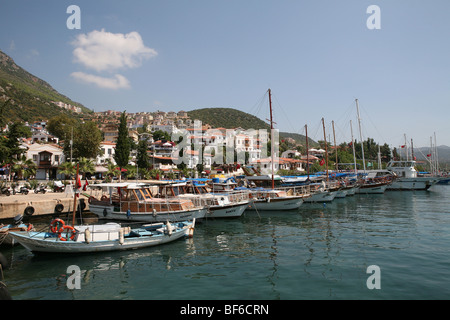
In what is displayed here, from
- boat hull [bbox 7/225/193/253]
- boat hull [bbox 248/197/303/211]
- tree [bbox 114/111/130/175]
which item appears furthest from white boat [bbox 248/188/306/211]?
tree [bbox 114/111/130/175]

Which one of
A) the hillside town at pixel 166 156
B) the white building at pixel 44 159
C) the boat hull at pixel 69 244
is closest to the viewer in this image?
the boat hull at pixel 69 244

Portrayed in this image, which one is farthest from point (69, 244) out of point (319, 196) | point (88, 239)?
point (319, 196)

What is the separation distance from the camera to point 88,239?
14.6 m

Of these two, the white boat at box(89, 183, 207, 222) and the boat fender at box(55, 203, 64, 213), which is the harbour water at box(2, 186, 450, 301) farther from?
the boat fender at box(55, 203, 64, 213)

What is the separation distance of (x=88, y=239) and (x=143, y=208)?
759 centimetres

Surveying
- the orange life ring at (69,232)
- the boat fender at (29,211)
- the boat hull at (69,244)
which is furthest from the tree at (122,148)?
the orange life ring at (69,232)

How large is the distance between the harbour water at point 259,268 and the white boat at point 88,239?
18.3 inches

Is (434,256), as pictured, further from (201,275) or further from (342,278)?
(201,275)

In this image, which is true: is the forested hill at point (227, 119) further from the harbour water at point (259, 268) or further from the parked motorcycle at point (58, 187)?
the harbour water at point (259, 268)

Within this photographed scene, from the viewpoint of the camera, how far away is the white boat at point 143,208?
71.6 ft

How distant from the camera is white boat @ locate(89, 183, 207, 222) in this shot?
71.6 ft

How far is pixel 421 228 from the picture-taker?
20.3m
